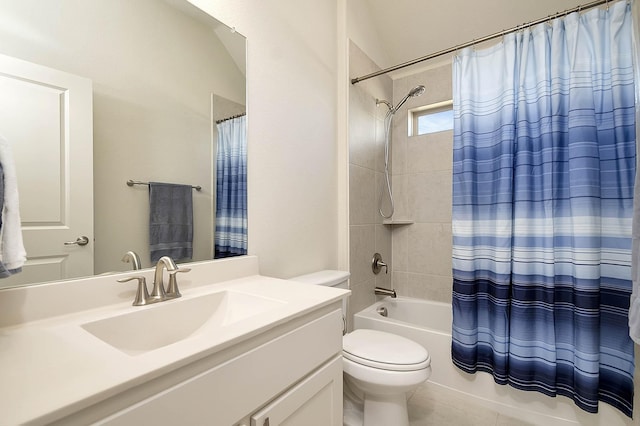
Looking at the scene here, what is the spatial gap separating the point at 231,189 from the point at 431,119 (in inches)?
76.2

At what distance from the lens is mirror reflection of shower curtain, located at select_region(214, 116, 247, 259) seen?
1.20m

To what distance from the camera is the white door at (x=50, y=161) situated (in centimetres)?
72

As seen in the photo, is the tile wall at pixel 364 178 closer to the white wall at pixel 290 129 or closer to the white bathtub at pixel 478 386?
the white wall at pixel 290 129

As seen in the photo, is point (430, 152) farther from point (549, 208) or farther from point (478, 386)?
point (478, 386)

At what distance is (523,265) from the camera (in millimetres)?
1492

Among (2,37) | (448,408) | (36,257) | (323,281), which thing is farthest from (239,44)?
(448,408)

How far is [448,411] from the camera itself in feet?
5.17

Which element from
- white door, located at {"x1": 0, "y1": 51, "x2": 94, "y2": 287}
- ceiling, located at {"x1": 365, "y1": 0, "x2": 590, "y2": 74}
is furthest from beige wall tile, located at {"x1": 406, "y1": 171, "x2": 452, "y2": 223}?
white door, located at {"x1": 0, "y1": 51, "x2": 94, "y2": 287}

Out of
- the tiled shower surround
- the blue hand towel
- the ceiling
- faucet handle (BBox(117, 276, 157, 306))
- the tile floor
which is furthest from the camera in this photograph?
the tiled shower surround

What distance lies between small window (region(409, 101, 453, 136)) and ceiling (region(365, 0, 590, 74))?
0.44 m

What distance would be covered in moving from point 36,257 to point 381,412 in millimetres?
1433

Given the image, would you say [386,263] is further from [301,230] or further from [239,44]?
[239,44]

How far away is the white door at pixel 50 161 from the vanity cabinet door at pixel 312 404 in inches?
26.1

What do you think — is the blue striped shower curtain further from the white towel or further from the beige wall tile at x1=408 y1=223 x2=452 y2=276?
the white towel
